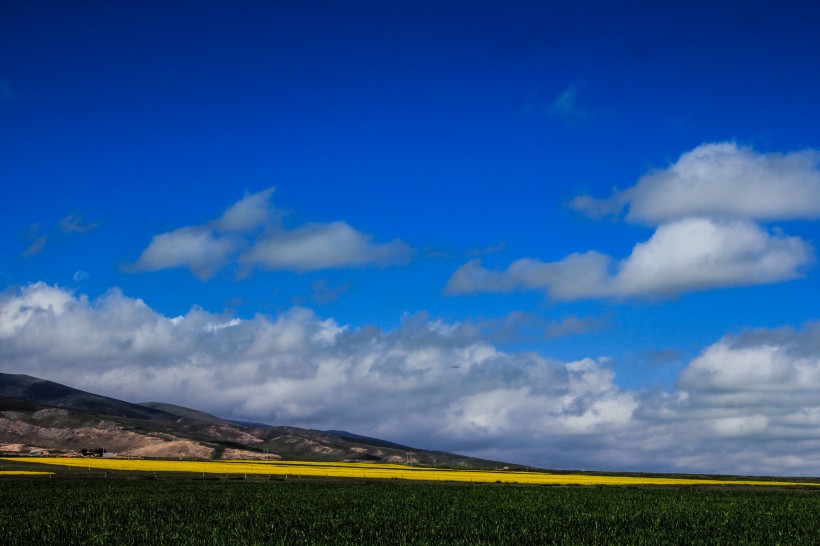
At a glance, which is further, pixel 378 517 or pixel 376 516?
pixel 376 516

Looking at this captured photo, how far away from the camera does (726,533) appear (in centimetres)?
4609

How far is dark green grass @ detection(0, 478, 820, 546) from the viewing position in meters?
40.0

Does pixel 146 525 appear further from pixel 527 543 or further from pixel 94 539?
pixel 527 543

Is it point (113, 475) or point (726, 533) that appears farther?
point (113, 475)

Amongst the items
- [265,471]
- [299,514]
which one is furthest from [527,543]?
[265,471]

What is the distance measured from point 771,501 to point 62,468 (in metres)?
94.7

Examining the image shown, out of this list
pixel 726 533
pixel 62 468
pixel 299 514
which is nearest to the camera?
pixel 726 533

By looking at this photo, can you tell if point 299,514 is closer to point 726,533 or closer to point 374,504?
point 374,504

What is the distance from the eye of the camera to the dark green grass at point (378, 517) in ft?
131

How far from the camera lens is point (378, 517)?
4994 centimetres

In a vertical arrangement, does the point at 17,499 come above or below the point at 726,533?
below

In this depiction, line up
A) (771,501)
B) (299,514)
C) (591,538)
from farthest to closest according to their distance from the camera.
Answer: (771,501)
(299,514)
(591,538)

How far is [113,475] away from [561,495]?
58386 mm

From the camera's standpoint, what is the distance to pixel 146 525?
4350 cm
